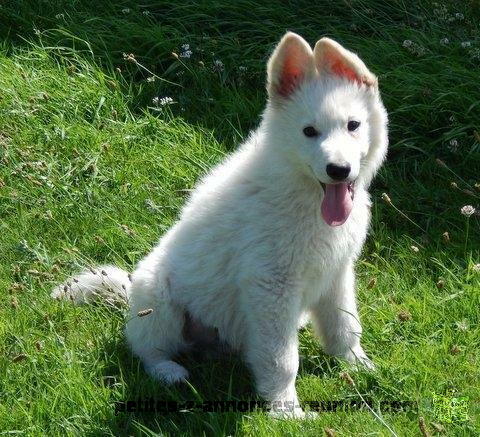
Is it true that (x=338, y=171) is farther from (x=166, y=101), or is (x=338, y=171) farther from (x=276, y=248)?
(x=166, y=101)

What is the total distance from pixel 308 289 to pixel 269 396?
1.60ft

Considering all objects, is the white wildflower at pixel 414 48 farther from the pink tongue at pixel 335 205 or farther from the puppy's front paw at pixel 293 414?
the puppy's front paw at pixel 293 414

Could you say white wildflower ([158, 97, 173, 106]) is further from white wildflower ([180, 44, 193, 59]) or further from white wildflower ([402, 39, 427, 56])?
A: white wildflower ([402, 39, 427, 56])

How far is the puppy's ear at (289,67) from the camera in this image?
4070 mm

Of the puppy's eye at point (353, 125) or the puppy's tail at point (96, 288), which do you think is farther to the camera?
the puppy's tail at point (96, 288)

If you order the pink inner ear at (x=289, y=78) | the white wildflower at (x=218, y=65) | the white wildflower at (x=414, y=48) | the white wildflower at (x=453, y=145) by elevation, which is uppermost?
the pink inner ear at (x=289, y=78)

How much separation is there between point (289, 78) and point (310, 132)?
29cm

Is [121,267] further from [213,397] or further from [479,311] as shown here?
[479,311]

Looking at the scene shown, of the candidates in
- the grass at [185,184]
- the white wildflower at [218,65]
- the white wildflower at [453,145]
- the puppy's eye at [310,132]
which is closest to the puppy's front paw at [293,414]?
the grass at [185,184]

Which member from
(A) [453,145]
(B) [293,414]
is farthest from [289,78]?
(A) [453,145]

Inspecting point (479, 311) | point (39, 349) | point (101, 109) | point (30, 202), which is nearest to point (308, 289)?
point (479, 311)

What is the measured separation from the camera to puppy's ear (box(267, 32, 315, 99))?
4.07 m

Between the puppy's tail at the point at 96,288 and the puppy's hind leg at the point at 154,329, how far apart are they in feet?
0.96

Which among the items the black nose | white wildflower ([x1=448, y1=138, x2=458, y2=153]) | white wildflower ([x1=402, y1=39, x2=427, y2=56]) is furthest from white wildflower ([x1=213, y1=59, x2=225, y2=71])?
the black nose
